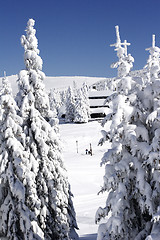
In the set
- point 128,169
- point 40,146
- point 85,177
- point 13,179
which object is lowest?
point 85,177

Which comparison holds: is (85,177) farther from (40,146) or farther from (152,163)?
(152,163)

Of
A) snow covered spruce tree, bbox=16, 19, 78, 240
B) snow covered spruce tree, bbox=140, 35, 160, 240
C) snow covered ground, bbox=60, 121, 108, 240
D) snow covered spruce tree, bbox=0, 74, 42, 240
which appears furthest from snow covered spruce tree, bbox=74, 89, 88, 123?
→ snow covered spruce tree, bbox=140, 35, 160, 240

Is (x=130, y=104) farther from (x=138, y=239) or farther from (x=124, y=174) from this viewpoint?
(x=138, y=239)

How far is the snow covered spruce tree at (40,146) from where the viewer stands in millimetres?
16578

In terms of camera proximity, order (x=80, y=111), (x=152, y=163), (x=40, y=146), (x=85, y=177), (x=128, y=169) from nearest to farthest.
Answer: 1. (x=152, y=163)
2. (x=128, y=169)
3. (x=40, y=146)
4. (x=85, y=177)
5. (x=80, y=111)

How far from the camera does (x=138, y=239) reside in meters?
9.25

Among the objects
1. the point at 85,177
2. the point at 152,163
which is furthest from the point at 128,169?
the point at 85,177

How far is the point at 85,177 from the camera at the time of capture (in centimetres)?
3953

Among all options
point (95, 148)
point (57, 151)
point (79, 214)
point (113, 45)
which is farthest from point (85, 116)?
point (113, 45)

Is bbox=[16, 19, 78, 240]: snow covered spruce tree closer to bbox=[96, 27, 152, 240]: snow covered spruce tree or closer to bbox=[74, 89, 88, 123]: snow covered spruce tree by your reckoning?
bbox=[96, 27, 152, 240]: snow covered spruce tree

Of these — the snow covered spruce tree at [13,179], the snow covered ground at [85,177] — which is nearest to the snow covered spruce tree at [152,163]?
the snow covered spruce tree at [13,179]

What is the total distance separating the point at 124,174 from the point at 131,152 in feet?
2.69

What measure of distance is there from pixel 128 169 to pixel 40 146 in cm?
815

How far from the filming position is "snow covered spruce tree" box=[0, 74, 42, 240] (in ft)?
50.9
